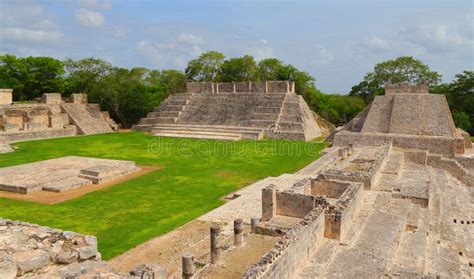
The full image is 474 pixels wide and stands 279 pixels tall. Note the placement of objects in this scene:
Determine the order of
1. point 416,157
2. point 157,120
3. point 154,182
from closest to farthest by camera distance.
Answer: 1. point 154,182
2. point 416,157
3. point 157,120

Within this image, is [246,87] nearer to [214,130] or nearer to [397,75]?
[214,130]

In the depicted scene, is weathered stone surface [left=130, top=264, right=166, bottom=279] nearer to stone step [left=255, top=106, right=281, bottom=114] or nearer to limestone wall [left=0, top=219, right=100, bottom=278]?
limestone wall [left=0, top=219, right=100, bottom=278]

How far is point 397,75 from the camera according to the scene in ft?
155

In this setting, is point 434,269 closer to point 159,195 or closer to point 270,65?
point 159,195

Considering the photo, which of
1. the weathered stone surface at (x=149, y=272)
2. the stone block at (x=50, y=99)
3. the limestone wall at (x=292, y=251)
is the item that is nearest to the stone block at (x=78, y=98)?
the stone block at (x=50, y=99)

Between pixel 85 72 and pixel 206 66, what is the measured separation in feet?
57.0

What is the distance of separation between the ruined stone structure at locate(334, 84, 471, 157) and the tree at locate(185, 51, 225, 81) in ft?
98.6

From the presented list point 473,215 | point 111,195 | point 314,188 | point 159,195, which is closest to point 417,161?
point 473,215

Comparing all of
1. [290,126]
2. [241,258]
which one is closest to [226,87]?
[290,126]

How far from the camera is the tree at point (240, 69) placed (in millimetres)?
50938

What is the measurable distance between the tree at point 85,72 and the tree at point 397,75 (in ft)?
102

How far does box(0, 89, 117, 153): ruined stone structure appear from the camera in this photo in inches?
1168

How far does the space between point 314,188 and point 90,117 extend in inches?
1151

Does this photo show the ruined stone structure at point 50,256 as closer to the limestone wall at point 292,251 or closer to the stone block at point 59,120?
the limestone wall at point 292,251
